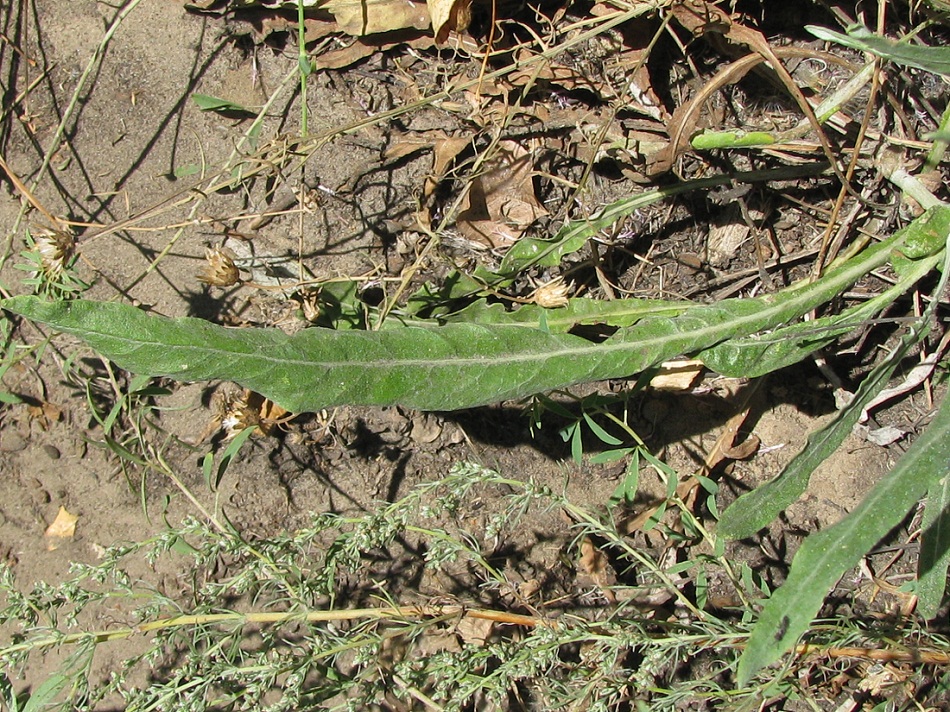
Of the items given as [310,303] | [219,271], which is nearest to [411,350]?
[310,303]

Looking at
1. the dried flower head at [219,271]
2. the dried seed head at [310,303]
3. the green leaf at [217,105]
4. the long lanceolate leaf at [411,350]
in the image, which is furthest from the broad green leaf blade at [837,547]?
the green leaf at [217,105]

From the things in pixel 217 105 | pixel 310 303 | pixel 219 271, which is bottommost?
pixel 310 303

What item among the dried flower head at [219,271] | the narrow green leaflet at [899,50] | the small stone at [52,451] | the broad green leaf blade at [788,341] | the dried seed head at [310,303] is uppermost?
the narrow green leaflet at [899,50]

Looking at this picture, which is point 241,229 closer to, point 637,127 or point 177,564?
point 177,564

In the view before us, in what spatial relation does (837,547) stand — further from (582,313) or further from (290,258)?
(290,258)

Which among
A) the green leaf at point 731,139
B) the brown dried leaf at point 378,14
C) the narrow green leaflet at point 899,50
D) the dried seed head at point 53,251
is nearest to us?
the narrow green leaflet at point 899,50

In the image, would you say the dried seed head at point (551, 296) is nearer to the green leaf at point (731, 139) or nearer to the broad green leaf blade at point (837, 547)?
the green leaf at point (731, 139)
